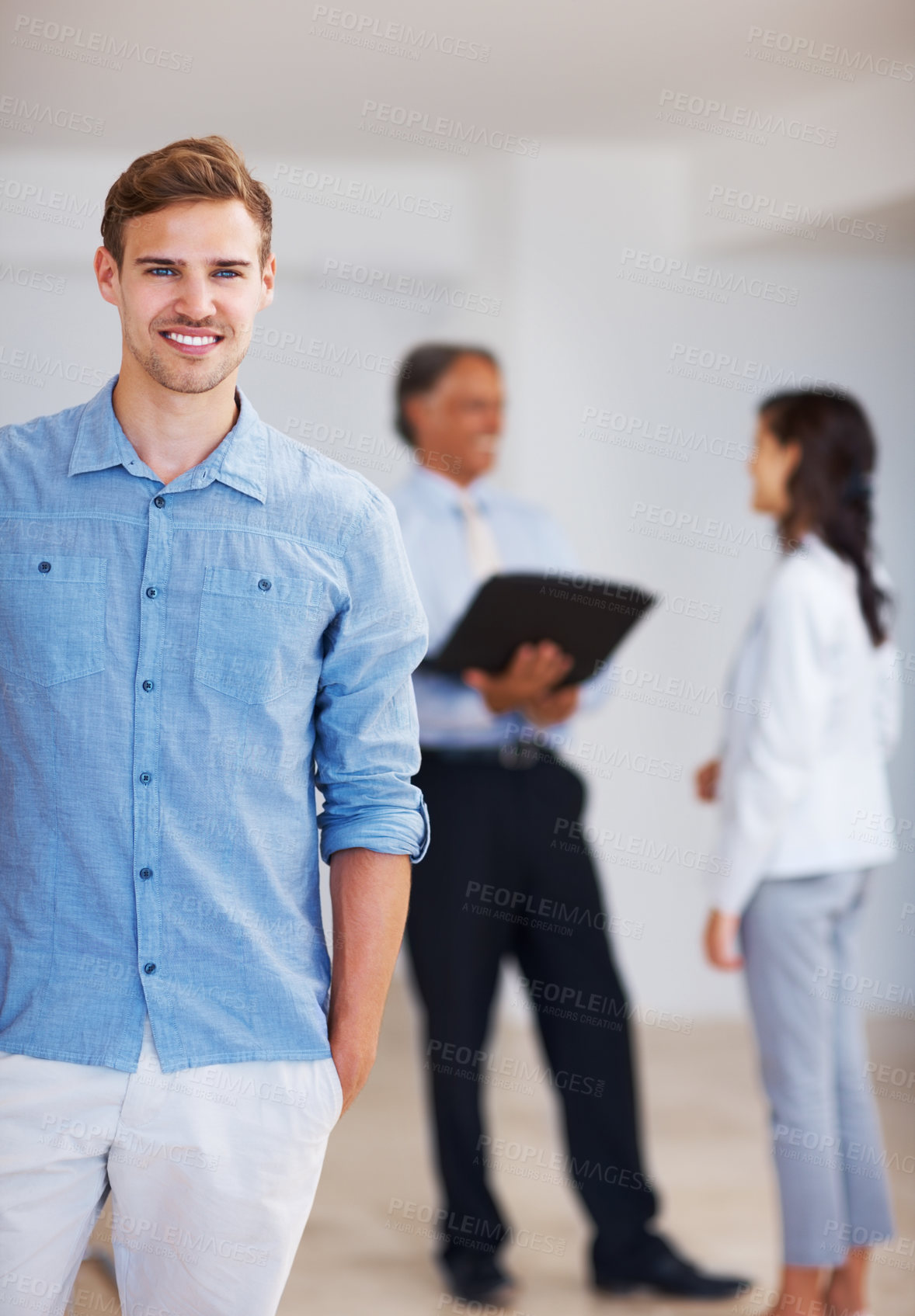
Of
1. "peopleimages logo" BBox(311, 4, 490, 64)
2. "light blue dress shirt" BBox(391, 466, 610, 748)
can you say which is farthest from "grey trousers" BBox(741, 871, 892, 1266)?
"peopleimages logo" BBox(311, 4, 490, 64)

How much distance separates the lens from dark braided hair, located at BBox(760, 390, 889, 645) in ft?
7.47

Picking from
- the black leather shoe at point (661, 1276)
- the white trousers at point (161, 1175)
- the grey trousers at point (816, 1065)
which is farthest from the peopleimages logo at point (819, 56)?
the white trousers at point (161, 1175)

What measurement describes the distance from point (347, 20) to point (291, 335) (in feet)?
3.86

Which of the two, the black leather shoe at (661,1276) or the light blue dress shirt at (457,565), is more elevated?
the light blue dress shirt at (457,565)

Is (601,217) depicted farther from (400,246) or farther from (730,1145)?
(730,1145)

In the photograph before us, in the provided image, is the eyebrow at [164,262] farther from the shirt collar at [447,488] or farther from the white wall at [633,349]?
the white wall at [633,349]

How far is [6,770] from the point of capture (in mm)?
1218

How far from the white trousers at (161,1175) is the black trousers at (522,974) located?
3.93 ft

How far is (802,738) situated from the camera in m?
2.19

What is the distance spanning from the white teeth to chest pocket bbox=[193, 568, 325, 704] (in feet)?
0.66

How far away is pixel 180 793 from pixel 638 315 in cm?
316

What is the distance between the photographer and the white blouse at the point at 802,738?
7.16ft

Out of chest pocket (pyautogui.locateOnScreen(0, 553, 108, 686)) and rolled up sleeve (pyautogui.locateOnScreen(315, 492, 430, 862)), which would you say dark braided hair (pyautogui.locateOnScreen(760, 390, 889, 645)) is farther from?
chest pocket (pyautogui.locateOnScreen(0, 553, 108, 686))

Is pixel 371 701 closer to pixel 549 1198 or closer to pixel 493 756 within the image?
pixel 493 756
